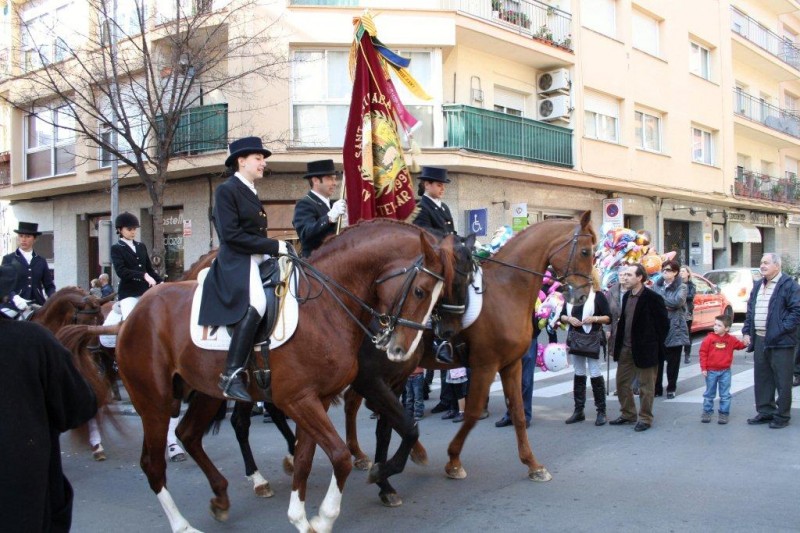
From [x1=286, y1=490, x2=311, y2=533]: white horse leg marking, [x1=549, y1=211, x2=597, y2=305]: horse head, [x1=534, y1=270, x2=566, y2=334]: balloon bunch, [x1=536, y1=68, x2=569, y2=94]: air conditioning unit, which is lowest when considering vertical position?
[x1=286, y1=490, x2=311, y2=533]: white horse leg marking

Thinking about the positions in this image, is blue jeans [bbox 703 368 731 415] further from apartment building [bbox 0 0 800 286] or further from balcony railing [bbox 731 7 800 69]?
balcony railing [bbox 731 7 800 69]

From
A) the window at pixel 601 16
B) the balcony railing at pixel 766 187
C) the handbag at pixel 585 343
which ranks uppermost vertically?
the window at pixel 601 16

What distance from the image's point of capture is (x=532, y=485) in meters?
5.93

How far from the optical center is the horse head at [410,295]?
447 cm

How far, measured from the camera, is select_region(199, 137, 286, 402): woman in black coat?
4.58 meters

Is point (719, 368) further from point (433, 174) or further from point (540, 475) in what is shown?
point (433, 174)

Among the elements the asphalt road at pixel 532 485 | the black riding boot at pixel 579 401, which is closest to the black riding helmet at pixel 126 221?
the asphalt road at pixel 532 485

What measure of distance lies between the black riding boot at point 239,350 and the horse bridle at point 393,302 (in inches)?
14.0

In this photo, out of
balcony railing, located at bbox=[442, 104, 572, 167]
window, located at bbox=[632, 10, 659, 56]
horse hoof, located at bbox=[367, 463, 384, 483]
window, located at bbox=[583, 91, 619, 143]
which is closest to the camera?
horse hoof, located at bbox=[367, 463, 384, 483]

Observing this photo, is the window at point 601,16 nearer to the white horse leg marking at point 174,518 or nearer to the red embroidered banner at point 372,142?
the red embroidered banner at point 372,142

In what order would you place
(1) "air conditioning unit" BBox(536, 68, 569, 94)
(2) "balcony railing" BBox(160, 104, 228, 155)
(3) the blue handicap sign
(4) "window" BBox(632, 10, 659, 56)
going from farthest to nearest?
(4) "window" BBox(632, 10, 659, 56) < (1) "air conditioning unit" BBox(536, 68, 569, 94) < (2) "balcony railing" BBox(160, 104, 228, 155) < (3) the blue handicap sign

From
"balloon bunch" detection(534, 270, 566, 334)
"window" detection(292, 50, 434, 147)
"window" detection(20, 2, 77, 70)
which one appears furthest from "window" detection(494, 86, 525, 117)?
"balloon bunch" detection(534, 270, 566, 334)

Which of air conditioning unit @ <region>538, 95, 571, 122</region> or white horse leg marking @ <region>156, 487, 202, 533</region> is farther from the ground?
air conditioning unit @ <region>538, 95, 571, 122</region>

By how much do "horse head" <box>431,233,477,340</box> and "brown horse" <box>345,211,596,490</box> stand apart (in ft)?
2.10
